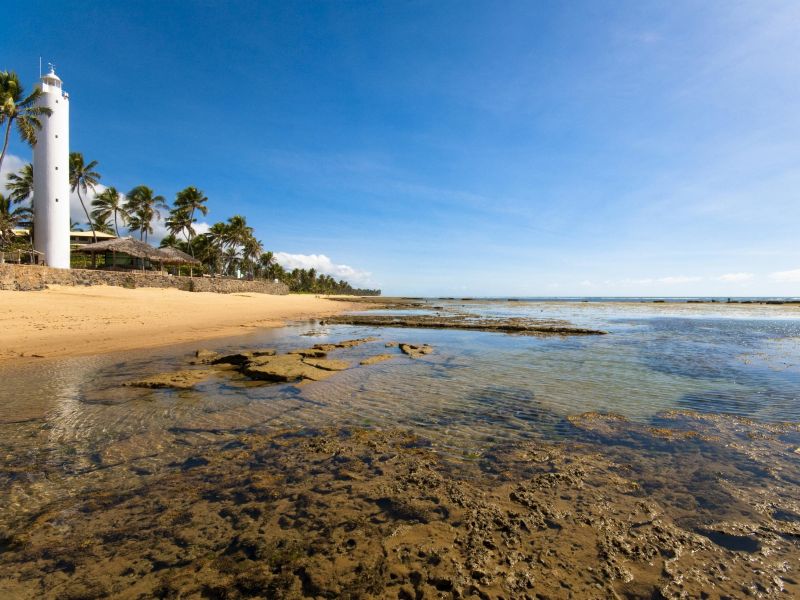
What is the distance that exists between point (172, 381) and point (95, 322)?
44.4 ft

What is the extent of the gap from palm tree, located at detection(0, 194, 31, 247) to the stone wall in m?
18.5

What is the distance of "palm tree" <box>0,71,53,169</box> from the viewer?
93.8ft

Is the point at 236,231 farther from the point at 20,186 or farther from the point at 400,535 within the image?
the point at 400,535

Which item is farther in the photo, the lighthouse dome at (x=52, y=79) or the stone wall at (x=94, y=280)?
the lighthouse dome at (x=52, y=79)

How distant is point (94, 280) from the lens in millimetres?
30812

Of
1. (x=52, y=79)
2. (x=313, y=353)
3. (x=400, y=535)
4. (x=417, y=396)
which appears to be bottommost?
(x=417, y=396)

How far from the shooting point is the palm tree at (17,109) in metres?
28.6

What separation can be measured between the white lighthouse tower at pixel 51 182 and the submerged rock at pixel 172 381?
3780cm

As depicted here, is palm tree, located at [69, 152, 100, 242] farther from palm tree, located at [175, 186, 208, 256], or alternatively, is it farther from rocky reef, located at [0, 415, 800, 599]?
rocky reef, located at [0, 415, 800, 599]

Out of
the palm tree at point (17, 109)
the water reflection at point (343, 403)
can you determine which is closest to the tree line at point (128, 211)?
the palm tree at point (17, 109)

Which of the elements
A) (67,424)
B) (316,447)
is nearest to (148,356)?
(67,424)

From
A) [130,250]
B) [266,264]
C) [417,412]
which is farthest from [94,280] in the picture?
[266,264]

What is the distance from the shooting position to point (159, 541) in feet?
11.0

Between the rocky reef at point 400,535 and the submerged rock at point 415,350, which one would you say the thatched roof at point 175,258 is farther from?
the rocky reef at point 400,535
